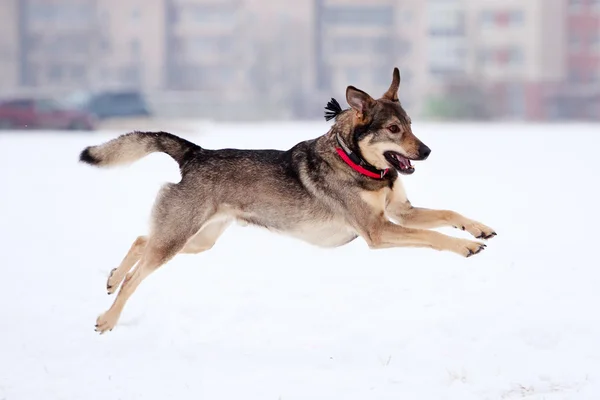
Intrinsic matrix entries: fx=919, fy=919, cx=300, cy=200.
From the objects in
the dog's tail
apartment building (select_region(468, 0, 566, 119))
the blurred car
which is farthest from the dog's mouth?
apartment building (select_region(468, 0, 566, 119))

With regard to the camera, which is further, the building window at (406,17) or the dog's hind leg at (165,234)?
the building window at (406,17)

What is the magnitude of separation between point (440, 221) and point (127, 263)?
2.80m

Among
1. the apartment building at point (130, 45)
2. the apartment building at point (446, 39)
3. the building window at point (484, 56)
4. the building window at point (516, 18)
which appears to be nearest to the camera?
the building window at point (484, 56)

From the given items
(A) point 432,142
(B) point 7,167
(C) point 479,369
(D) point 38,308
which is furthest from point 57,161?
(C) point 479,369

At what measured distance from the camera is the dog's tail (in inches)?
307

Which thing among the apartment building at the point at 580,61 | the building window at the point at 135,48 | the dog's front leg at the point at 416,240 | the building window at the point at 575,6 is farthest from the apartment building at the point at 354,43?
the dog's front leg at the point at 416,240

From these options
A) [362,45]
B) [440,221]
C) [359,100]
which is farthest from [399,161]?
[362,45]

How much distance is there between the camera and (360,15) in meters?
94.8

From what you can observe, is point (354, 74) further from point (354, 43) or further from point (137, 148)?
point (137, 148)

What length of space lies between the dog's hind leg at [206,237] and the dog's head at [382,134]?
4.83 feet

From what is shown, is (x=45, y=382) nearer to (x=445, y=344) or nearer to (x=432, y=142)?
(x=445, y=344)

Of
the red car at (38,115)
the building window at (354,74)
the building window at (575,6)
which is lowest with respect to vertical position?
the building window at (354,74)

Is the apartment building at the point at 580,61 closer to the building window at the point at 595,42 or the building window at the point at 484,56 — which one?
the building window at the point at 595,42

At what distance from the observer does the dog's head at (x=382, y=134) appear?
279 inches
